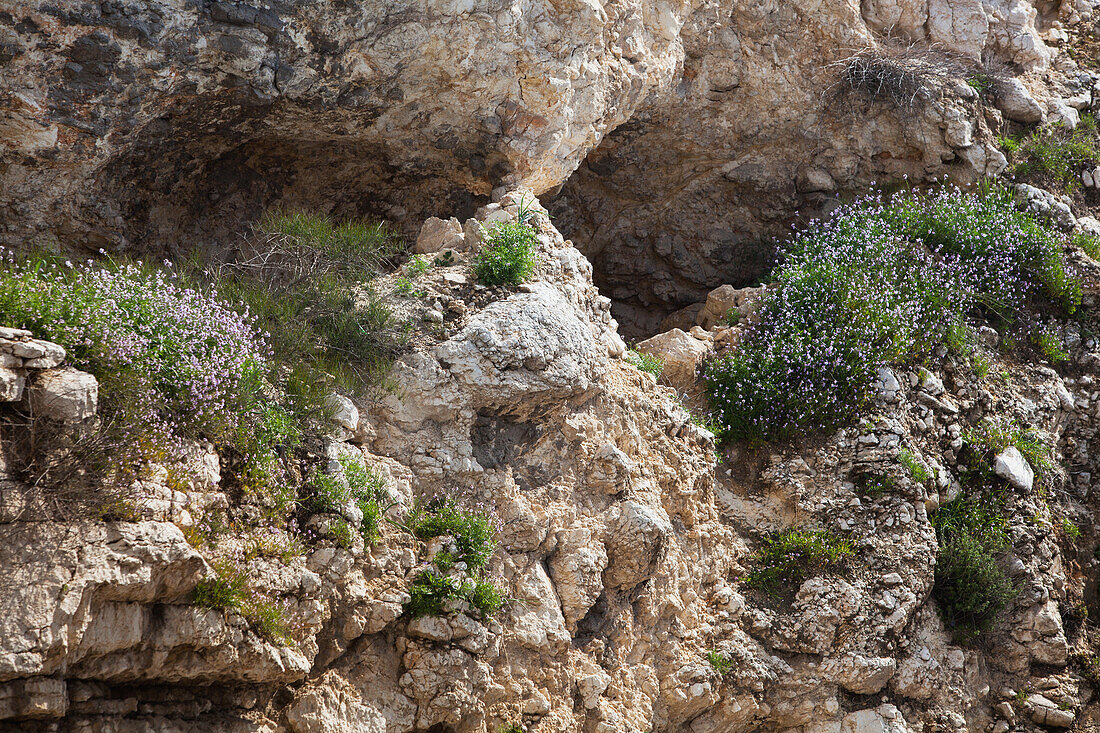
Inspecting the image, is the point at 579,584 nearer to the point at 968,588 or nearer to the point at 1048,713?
the point at 968,588

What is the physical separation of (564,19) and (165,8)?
260 cm

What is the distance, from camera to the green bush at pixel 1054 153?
27.4 ft

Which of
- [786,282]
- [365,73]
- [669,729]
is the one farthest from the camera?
[786,282]

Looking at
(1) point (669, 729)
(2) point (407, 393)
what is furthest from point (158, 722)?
(1) point (669, 729)

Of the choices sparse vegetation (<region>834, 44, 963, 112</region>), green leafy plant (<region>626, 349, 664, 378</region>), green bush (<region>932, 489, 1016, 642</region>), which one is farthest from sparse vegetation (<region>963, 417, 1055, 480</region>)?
sparse vegetation (<region>834, 44, 963, 112</region>)

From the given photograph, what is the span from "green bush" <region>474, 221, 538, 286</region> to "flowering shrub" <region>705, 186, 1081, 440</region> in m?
1.85

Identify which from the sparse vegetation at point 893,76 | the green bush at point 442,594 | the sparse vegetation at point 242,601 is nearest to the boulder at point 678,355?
the green bush at point 442,594

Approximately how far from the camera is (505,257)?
554cm

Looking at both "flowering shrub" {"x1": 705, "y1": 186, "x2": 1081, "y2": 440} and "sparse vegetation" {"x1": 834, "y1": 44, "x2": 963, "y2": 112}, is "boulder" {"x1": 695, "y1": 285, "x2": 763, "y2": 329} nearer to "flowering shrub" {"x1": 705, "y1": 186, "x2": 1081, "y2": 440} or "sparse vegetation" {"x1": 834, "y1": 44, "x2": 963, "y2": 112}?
"flowering shrub" {"x1": 705, "y1": 186, "x2": 1081, "y2": 440}

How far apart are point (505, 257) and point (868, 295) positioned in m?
3.03

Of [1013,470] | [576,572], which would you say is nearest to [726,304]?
[1013,470]

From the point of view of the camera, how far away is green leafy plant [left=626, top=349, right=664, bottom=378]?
6.30 metres

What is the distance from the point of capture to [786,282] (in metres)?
7.34

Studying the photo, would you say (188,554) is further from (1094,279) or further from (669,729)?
(1094,279)
